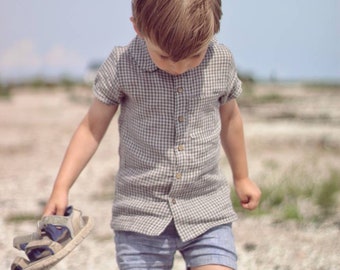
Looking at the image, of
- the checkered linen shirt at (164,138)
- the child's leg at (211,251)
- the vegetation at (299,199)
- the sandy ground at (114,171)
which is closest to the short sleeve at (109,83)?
the checkered linen shirt at (164,138)

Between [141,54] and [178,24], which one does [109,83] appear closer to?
[141,54]

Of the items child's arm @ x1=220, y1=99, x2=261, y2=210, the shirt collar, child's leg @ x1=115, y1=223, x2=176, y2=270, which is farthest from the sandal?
child's arm @ x1=220, y1=99, x2=261, y2=210

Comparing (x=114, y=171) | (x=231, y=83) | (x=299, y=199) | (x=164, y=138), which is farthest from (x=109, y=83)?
(x=114, y=171)

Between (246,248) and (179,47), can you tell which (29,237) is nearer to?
(179,47)

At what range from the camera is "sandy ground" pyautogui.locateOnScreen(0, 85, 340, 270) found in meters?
4.09

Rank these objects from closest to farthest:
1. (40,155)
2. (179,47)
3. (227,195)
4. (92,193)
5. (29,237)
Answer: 1. (179,47)
2. (29,237)
3. (227,195)
4. (92,193)
5. (40,155)

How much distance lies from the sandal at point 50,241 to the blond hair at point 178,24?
0.63 m

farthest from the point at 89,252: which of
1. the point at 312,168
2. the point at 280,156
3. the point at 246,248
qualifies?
the point at 280,156

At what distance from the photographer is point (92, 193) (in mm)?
5898

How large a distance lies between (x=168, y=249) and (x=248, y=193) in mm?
449

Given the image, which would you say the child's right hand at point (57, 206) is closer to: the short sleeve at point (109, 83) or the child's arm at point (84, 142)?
the child's arm at point (84, 142)

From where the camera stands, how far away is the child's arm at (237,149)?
2.95 metres

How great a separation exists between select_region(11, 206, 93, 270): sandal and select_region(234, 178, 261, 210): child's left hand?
2.16 feet

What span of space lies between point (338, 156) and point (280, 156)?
1.73 ft
